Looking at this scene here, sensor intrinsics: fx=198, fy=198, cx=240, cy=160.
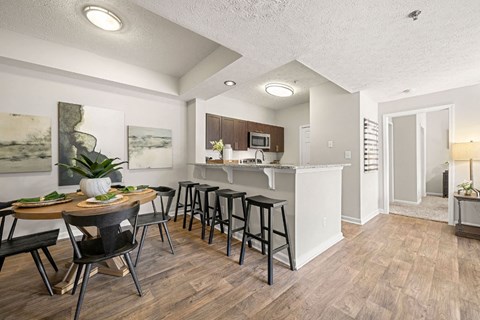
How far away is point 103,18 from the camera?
2111mm

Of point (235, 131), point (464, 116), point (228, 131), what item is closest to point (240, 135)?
point (235, 131)

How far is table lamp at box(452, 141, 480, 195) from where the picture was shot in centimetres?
307

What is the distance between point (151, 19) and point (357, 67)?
265 centimetres

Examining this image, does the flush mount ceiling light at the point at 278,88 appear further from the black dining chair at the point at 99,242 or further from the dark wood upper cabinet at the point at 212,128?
the black dining chair at the point at 99,242

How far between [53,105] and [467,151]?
20.7 ft

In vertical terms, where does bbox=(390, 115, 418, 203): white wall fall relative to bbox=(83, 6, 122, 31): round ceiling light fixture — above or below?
below

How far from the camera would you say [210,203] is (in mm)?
3490

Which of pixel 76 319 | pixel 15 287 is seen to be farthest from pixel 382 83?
pixel 15 287

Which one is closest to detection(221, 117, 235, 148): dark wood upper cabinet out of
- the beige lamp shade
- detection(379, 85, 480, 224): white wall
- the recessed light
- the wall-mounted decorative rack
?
the recessed light

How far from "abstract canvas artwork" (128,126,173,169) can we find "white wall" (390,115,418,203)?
18.7 ft

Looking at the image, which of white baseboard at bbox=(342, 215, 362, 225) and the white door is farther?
the white door

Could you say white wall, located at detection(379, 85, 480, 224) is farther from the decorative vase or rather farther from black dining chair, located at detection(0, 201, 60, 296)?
black dining chair, located at detection(0, 201, 60, 296)

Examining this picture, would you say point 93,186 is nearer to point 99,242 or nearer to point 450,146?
point 99,242

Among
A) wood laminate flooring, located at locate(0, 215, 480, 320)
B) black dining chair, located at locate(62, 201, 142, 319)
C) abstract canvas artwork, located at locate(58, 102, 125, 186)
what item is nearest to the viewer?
black dining chair, located at locate(62, 201, 142, 319)
